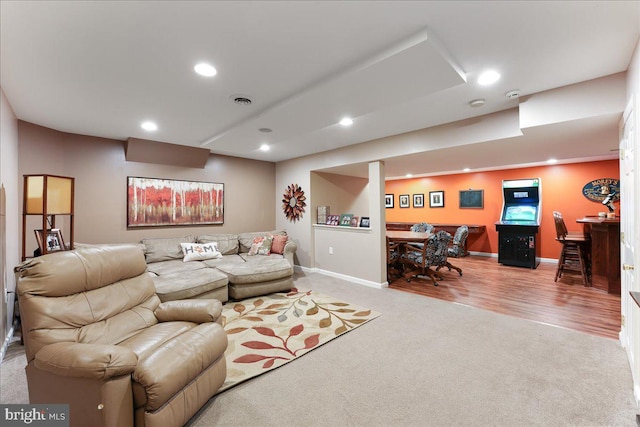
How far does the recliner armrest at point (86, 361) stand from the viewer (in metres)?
1.33

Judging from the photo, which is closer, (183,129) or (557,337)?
(557,337)

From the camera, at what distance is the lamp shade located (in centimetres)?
249

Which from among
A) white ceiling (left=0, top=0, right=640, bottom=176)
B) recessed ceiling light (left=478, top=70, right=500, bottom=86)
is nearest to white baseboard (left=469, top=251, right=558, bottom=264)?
white ceiling (left=0, top=0, right=640, bottom=176)

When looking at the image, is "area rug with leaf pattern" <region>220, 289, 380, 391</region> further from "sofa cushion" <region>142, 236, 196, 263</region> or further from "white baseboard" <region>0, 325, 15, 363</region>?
"white baseboard" <region>0, 325, 15, 363</region>

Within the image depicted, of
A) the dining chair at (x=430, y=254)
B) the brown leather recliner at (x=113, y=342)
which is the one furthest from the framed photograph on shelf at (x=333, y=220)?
the brown leather recliner at (x=113, y=342)

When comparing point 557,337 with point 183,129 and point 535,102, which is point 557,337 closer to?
point 535,102

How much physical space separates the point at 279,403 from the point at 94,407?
3.40 feet

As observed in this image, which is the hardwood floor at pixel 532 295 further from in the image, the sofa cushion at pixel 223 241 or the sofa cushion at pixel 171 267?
the sofa cushion at pixel 171 267

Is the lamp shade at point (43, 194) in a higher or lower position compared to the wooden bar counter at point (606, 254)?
higher

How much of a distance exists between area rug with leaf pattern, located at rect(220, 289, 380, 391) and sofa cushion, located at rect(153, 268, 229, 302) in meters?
0.39

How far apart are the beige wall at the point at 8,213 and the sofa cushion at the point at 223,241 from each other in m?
A: 2.25

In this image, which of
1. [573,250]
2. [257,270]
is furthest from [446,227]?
[257,270]

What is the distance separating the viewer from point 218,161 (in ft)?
17.8

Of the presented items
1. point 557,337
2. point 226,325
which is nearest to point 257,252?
point 226,325
